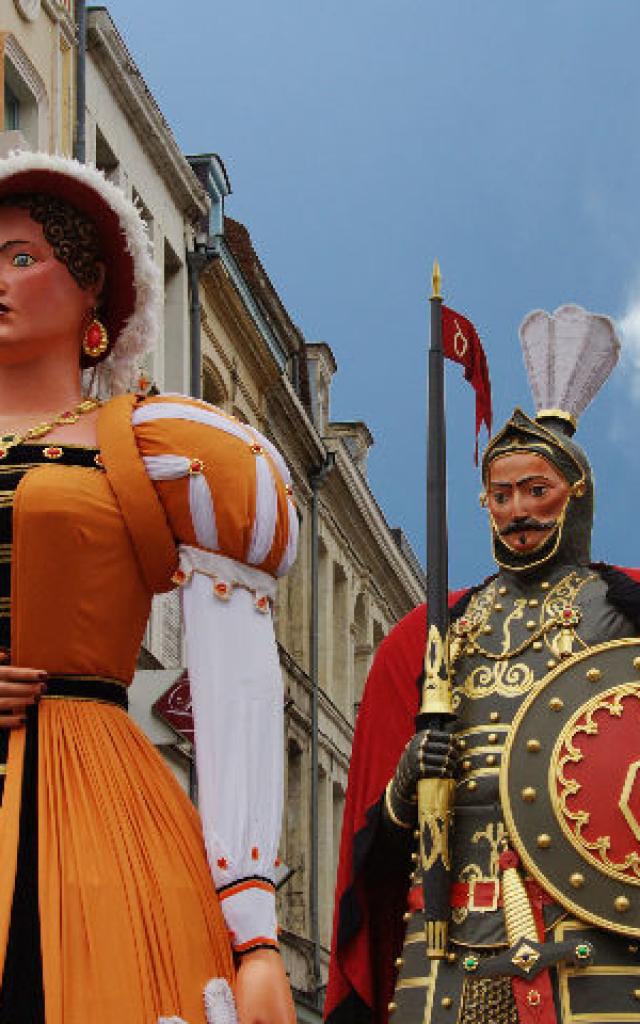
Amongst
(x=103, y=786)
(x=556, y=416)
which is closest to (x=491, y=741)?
(x=556, y=416)

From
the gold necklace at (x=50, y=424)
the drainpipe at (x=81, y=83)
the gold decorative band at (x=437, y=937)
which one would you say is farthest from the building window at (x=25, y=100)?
the gold necklace at (x=50, y=424)

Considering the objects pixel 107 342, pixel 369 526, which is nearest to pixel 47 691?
pixel 107 342

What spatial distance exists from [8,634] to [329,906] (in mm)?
30650

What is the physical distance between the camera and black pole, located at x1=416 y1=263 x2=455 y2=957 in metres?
6.59

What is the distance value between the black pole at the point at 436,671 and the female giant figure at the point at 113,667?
109 inches

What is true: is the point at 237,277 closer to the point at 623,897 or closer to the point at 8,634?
the point at 623,897

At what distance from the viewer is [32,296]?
423cm

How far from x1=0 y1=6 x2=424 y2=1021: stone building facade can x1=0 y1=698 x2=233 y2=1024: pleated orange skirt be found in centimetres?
943

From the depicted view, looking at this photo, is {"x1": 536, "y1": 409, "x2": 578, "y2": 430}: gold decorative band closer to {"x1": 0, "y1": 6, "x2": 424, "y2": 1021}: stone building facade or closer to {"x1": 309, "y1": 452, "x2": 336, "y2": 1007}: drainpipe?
{"x1": 0, "y1": 6, "x2": 424, "y2": 1021}: stone building facade

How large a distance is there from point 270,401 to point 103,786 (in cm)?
2868

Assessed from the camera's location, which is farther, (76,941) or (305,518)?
(305,518)

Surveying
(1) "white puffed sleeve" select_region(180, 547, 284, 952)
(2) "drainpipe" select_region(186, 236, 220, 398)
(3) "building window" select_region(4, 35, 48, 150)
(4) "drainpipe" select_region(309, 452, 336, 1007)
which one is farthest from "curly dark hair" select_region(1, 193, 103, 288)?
(4) "drainpipe" select_region(309, 452, 336, 1007)

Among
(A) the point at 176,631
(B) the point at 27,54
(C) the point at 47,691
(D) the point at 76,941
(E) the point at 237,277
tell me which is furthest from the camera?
(E) the point at 237,277

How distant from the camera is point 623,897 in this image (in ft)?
21.2
